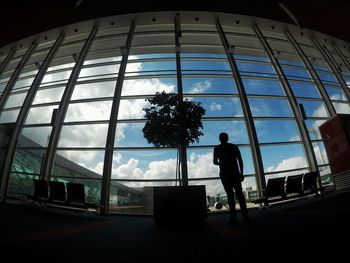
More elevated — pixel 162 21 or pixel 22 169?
pixel 162 21

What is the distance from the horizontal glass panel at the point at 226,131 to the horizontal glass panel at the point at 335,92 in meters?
5.56

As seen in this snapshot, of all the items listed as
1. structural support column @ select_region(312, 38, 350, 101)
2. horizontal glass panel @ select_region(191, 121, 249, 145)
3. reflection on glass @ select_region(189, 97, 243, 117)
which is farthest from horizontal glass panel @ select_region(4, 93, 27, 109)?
structural support column @ select_region(312, 38, 350, 101)

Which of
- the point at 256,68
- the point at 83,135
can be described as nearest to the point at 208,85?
the point at 256,68

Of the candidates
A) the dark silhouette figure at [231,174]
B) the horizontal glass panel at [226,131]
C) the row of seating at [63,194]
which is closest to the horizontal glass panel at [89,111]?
the row of seating at [63,194]

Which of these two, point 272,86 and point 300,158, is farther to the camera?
point 272,86

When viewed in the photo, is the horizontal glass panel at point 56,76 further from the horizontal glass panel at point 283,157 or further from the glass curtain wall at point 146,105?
the horizontal glass panel at point 283,157

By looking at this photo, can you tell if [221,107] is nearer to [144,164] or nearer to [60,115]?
[144,164]

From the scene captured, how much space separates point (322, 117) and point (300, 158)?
2496mm

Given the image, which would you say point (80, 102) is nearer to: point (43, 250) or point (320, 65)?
point (43, 250)

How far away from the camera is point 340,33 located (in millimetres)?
10547

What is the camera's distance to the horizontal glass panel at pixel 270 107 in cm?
895

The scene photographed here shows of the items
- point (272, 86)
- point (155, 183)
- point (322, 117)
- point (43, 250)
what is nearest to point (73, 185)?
point (155, 183)

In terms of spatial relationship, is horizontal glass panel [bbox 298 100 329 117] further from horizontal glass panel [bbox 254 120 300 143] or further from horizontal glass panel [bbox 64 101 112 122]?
horizontal glass panel [bbox 64 101 112 122]

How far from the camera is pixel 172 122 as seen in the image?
4.78 meters
